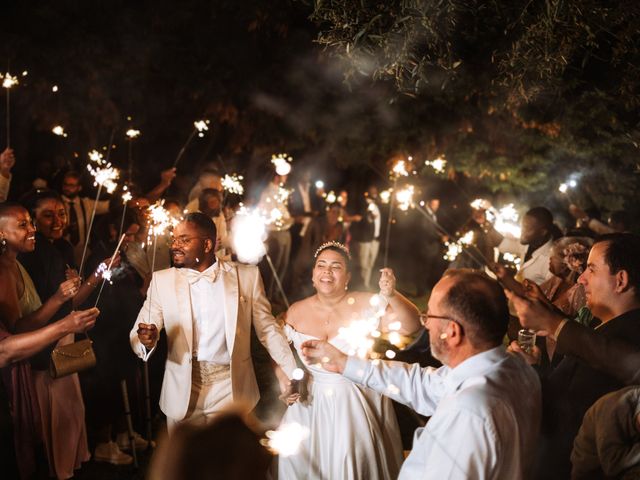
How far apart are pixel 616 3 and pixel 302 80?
733 cm

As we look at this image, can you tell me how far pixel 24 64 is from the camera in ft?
29.7

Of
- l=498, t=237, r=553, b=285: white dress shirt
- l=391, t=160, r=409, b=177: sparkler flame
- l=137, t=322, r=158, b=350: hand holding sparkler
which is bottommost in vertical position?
l=137, t=322, r=158, b=350: hand holding sparkler

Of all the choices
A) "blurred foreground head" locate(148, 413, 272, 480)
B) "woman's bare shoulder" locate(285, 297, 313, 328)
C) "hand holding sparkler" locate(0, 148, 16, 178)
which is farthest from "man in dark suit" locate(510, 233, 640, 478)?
"hand holding sparkler" locate(0, 148, 16, 178)

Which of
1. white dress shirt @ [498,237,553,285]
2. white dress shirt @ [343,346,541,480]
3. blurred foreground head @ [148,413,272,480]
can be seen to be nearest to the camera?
blurred foreground head @ [148,413,272,480]

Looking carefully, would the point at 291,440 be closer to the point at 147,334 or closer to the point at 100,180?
the point at 147,334

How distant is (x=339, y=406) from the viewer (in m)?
4.14

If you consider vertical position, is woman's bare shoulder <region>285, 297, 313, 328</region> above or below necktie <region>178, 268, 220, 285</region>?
below

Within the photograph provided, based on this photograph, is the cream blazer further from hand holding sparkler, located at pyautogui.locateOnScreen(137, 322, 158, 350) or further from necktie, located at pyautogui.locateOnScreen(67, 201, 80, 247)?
necktie, located at pyautogui.locateOnScreen(67, 201, 80, 247)

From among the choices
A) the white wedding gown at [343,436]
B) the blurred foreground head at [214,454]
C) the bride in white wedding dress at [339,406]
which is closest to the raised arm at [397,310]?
the bride in white wedding dress at [339,406]

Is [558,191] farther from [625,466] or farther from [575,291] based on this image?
[625,466]

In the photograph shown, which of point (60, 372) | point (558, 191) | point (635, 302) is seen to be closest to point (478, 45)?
point (635, 302)

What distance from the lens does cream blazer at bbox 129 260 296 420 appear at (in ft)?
14.0

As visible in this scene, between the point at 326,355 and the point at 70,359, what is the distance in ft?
6.26

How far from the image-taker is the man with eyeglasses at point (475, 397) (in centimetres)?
226
